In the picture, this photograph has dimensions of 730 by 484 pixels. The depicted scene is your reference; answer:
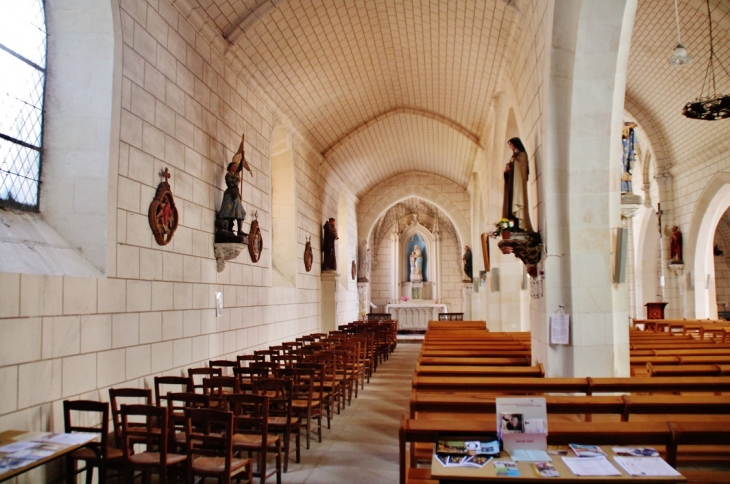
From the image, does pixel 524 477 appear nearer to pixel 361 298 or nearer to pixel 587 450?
pixel 587 450

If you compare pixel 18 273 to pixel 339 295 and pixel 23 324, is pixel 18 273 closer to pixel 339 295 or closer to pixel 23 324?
pixel 23 324

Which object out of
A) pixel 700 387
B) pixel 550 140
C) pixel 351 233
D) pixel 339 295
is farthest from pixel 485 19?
pixel 351 233

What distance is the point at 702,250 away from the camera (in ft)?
46.9

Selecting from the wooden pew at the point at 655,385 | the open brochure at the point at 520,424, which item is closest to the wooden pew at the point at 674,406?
the wooden pew at the point at 655,385

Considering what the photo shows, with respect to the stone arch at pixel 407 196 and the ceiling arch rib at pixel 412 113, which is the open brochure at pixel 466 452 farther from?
the stone arch at pixel 407 196

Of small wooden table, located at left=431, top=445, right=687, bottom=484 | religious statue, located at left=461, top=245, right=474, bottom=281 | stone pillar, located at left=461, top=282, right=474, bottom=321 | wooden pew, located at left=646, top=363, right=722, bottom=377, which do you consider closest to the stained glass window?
small wooden table, located at left=431, top=445, right=687, bottom=484

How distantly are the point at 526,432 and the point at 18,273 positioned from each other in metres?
3.66

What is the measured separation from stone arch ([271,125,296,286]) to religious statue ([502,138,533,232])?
6.06 meters

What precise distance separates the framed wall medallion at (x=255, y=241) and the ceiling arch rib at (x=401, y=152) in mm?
5642

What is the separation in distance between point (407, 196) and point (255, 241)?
11963 mm

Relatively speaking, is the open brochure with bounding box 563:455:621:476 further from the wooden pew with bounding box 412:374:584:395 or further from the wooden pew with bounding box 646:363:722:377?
the wooden pew with bounding box 646:363:722:377

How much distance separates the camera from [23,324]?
409cm

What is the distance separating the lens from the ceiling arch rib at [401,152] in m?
15.1

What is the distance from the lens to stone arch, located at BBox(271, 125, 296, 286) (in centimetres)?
1160
